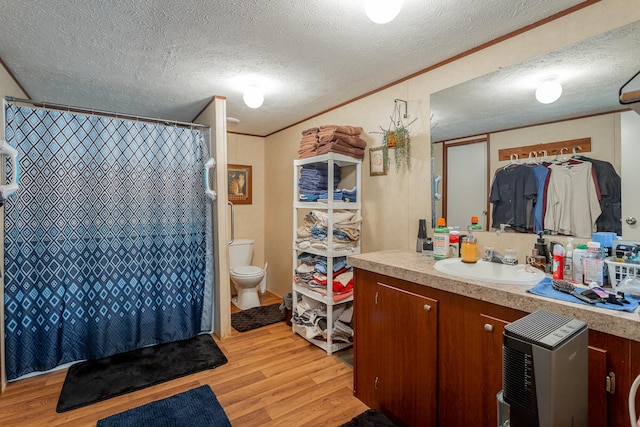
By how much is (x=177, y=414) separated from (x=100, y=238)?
140 cm

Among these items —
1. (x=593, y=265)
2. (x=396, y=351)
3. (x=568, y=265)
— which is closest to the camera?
(x=593, y=265)

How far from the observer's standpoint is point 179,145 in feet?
8.70

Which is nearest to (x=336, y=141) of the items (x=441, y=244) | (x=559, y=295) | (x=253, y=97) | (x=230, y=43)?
(x=253, y=97)

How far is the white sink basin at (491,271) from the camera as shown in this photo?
1314 mm

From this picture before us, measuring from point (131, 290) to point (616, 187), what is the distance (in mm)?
3131

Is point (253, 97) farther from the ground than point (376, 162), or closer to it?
farther from the ground

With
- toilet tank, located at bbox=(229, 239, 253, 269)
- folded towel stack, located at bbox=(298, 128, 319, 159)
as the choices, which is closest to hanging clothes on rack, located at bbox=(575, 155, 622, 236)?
folded towel stack, located at bbox=(298, 128, 319, 159)

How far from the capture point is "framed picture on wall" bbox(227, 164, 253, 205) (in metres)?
3.96

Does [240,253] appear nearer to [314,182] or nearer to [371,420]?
Result: [314,182]

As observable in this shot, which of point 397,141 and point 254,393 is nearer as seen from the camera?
point 254,393

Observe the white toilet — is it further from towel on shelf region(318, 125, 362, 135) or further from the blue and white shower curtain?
towel on shelf region(318, 125, 362, 135)

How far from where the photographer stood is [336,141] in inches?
96.6

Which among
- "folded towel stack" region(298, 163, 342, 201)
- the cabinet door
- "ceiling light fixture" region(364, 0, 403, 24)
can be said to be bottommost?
the cabinet door

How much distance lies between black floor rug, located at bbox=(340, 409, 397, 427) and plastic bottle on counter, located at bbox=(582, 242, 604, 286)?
46.4 inches
